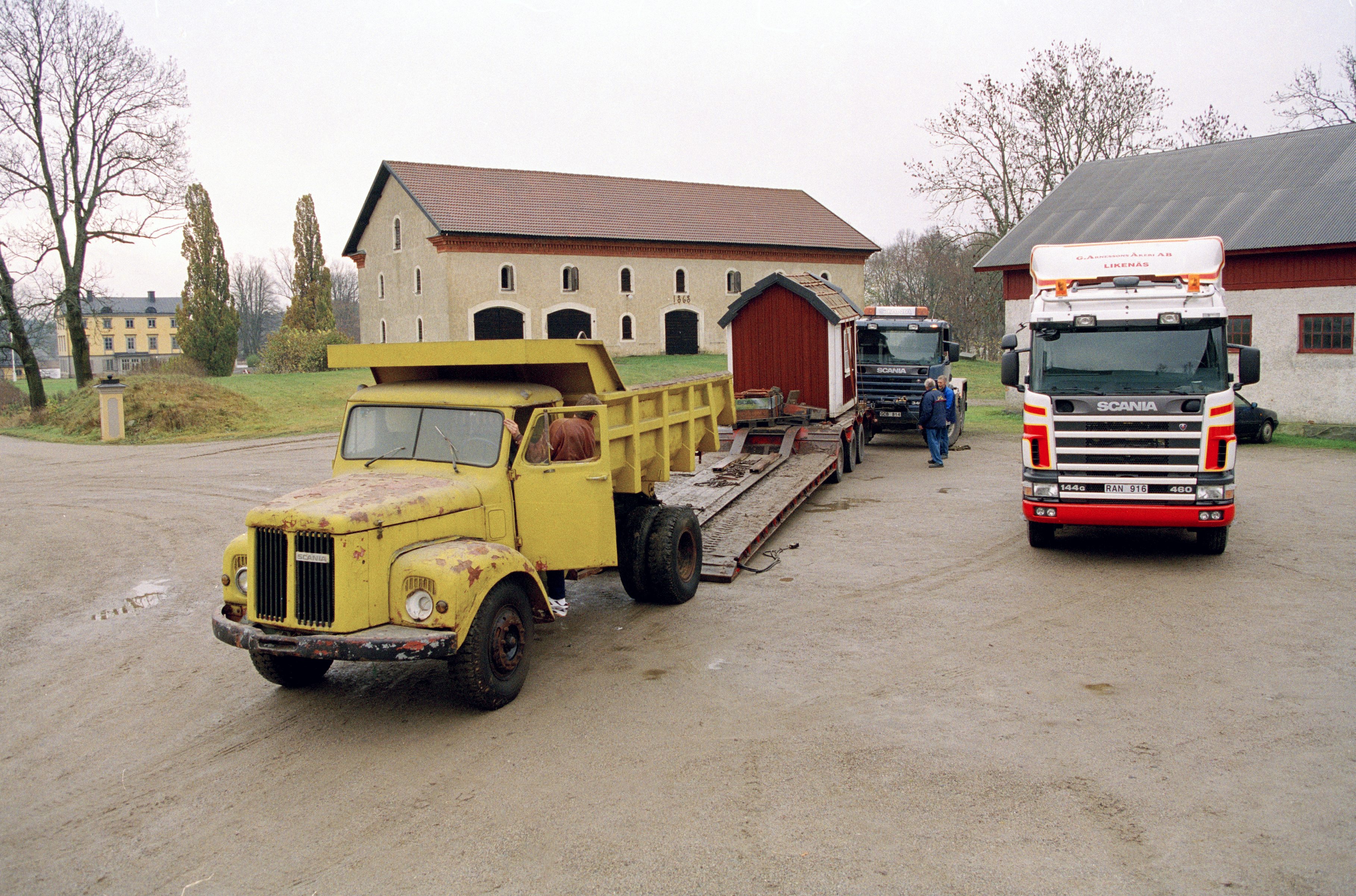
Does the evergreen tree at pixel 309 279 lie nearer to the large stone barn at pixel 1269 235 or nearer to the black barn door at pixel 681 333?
the black barn door at pixel 681 333

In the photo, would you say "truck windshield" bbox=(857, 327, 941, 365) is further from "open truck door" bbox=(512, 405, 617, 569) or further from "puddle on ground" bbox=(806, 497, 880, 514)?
"open truck door" bbox=(512, 405, 617, 569)

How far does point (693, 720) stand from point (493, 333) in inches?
1565

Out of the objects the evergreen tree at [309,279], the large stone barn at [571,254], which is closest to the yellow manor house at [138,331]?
the evergreen tree at [309,279]

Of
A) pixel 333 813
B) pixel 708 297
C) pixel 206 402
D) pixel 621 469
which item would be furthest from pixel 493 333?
pixel 333 813

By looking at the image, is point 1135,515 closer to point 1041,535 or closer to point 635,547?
point 1041,535

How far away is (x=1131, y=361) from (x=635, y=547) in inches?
231

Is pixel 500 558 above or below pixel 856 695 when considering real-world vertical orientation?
above

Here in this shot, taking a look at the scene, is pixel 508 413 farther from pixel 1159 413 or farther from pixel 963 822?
pixel 1159 413

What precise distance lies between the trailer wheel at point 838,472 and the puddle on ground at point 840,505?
28.0 inches

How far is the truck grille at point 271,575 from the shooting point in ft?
20.2

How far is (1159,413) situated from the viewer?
32.6 feet

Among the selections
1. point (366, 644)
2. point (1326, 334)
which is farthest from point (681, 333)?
point (366, 644)

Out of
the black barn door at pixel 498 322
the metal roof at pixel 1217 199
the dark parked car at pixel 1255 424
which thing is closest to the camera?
the dark parked car at pixel 1255 424

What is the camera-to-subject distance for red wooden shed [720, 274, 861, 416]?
1686cm
